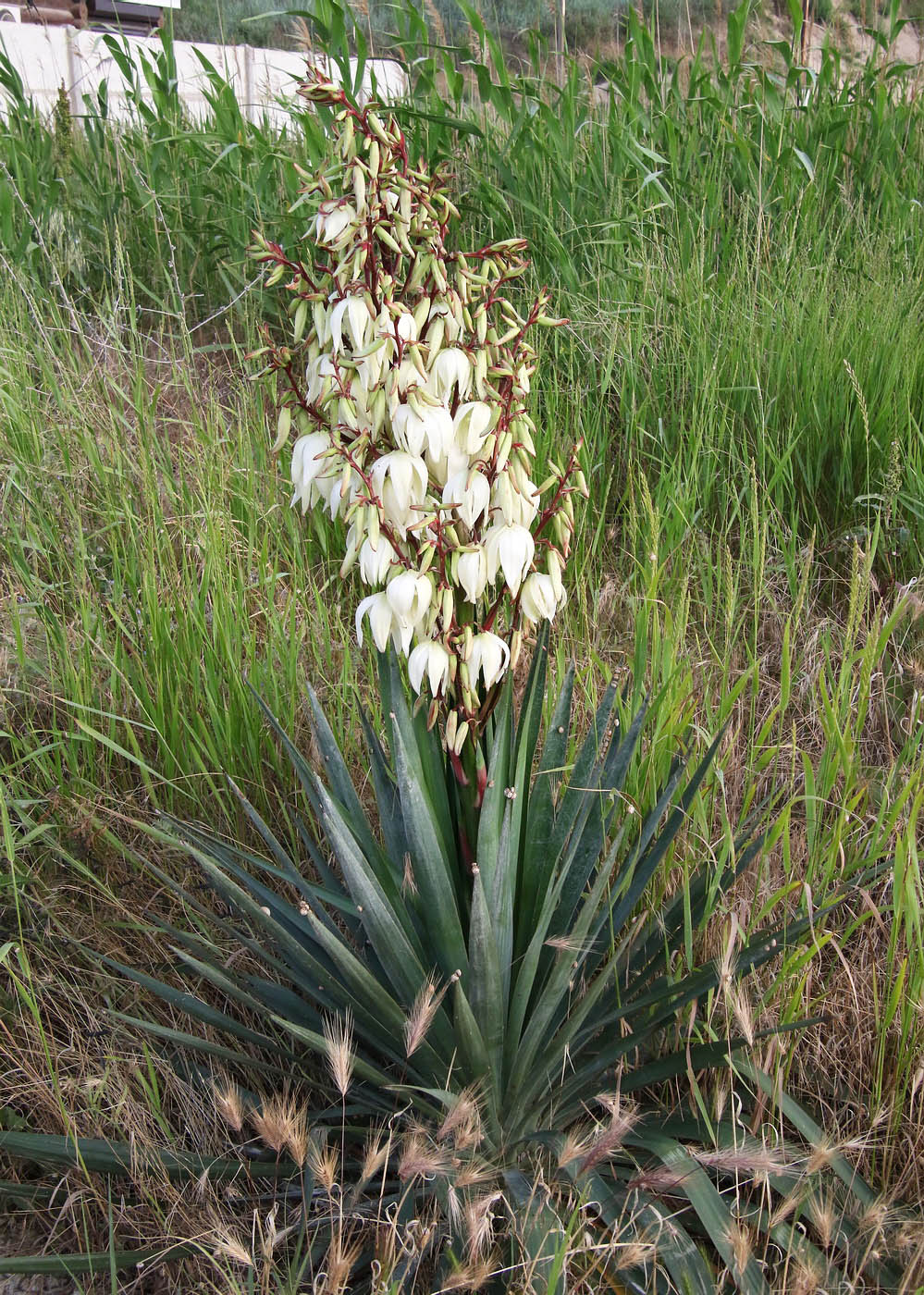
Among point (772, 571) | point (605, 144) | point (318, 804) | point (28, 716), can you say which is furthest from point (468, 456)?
point (605, 144)

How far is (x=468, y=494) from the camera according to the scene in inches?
44.9

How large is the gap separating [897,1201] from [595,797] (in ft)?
2.06

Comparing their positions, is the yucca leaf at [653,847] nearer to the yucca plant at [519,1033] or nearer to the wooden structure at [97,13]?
the yucca plant at [519,1033]

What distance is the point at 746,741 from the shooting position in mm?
1952

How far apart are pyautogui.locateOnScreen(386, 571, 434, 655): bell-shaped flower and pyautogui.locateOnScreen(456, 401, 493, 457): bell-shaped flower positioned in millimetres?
156

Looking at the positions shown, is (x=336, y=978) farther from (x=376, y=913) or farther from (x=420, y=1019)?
(x=420, y=1019)

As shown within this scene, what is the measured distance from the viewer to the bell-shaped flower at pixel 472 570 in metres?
1.14

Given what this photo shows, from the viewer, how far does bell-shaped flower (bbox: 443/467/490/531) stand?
3.73 ft

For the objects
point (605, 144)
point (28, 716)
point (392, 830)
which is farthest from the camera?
point (605, 144)

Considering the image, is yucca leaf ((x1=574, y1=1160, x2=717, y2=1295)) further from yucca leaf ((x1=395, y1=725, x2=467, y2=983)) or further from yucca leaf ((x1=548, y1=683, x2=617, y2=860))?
yucca leaf ((x1=548, y1=683, x2=617, y2=860))

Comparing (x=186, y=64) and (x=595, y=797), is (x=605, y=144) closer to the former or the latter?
(x=595, y=797)

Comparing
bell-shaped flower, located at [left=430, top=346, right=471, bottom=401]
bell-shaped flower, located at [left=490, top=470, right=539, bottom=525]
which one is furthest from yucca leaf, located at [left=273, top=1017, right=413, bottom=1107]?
bell-shaped flower, located at [left=430, top=346, right=471, bottom=401]

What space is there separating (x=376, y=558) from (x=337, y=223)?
1.24ft

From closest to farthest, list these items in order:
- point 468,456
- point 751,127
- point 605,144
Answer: point 468,456
point 605,144
point 751,127
